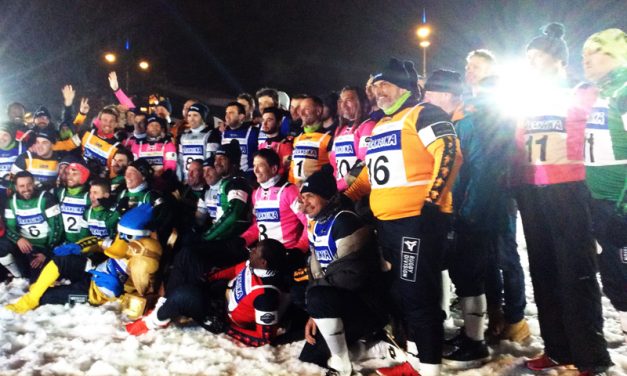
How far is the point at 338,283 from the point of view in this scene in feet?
11.8

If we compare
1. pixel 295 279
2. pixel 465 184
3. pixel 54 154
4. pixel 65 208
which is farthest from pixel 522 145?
pixel 54 154

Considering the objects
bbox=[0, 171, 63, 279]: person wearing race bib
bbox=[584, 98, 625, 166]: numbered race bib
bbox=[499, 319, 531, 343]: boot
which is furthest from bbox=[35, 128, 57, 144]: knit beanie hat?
bbox=[584, 98, 625, 166]: numbered race bib

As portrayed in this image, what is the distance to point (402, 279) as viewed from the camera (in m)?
3.24

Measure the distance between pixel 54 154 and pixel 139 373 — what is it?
5393mm

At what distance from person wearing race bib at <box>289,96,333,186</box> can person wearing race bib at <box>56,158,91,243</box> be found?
3.30m

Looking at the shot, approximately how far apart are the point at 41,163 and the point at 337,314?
617cm

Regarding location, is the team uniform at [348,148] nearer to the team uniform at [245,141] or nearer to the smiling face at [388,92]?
the smiling face at [388,92]

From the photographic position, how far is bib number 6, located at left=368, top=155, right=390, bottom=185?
11.2 ft

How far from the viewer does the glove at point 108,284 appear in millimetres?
5344

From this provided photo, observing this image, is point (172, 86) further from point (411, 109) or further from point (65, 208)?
point (411, 109)

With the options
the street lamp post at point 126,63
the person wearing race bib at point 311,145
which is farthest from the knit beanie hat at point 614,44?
the street lamp post at point 126,63

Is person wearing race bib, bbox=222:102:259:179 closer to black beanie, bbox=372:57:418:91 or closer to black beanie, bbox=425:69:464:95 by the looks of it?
black beanie, bbox=425:69:464:95

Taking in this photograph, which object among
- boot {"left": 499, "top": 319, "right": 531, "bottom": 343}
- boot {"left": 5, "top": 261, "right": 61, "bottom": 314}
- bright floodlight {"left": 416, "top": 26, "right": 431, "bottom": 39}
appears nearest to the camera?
boot {"left": 499, "top": 319, "right": 531, "bottom": 343}

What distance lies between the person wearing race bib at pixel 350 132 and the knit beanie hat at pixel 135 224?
2436mm
